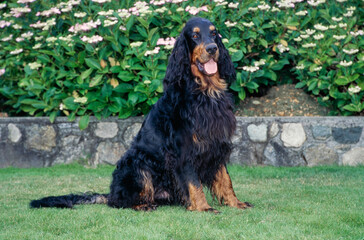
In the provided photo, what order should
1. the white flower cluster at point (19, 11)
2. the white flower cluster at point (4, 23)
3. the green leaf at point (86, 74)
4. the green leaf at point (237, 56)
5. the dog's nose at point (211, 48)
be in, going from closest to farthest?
the dog's nose at point (211, 48), the green leaf at point (237, 56), the green leaf at point (86, 74), the white flower cluster at point (19, 11), the white flower cluster at point (4, 23)

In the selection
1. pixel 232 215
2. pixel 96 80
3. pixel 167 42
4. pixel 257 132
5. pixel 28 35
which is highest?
pixel 167 42

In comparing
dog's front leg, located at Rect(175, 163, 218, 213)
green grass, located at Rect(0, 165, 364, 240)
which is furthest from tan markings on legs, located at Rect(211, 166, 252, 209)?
dog's front leg, located at Rect(175, 163, 218, 213)

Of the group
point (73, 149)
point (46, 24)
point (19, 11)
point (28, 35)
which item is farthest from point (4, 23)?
point (73, 149)

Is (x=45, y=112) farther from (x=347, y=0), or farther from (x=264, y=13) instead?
(x=347, y=0)

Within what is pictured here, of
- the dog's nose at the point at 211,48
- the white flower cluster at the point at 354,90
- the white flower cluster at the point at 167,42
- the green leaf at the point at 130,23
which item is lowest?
the white flower cluster at the point at 354,90

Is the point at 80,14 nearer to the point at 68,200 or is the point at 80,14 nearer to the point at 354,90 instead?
the point at 68,200

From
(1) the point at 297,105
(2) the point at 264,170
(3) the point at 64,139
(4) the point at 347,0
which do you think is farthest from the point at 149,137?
(4) the point at 347,0

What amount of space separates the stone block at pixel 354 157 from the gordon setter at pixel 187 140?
2397 mm

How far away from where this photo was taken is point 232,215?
4098 millimetres

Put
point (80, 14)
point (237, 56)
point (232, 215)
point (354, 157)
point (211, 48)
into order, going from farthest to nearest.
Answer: point (80, 14), point (237, 56), point (354, 157), point (211, 48), point (232, 215)

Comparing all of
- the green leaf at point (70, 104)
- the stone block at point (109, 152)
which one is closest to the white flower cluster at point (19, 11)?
the green leaf at point (70, 104)

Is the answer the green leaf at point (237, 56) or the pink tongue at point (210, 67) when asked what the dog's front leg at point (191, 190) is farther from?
the green leaf at point (237, 56)

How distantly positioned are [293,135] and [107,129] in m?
2.43

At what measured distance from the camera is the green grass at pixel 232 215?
11.7 ft
